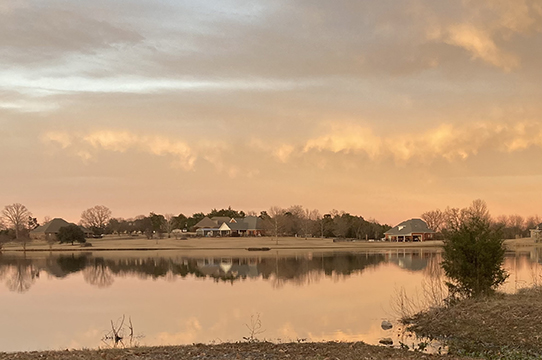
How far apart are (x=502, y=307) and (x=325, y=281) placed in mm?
17640

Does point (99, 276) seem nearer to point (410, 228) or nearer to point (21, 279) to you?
point (21, 279)

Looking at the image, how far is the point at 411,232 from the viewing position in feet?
354

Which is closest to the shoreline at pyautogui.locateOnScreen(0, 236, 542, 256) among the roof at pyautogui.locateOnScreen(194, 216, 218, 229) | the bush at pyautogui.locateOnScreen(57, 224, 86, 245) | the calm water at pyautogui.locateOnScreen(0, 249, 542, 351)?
the bush at pyautogui.locateOnScreen(57, 224, 86, 245)

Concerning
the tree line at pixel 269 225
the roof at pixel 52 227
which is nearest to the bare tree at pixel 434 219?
the tree line at pixel 269 225

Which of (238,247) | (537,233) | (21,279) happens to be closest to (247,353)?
(21,279)

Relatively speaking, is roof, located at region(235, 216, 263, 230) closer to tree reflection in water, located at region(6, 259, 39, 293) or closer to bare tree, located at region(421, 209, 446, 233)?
bare tree, located at region(421, 209, 446, 233)

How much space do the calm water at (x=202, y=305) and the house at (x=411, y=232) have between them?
69.7 metres

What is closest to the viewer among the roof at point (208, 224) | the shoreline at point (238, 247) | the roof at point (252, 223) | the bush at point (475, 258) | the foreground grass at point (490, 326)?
the foreground grass at point (490, 326)

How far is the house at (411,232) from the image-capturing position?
108 meters

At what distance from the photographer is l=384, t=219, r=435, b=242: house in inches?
4262

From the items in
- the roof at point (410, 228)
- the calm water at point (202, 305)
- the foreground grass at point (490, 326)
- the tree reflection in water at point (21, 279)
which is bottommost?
the tree reflection in water at point (21, 279)

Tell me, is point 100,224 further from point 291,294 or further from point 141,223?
point 291,294

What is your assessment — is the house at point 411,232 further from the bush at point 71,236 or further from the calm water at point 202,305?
the calm water at point 202,305

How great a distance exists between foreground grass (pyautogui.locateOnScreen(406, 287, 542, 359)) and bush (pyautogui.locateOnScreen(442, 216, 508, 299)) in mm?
736
